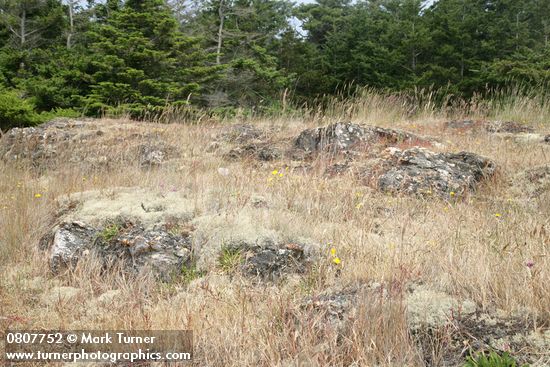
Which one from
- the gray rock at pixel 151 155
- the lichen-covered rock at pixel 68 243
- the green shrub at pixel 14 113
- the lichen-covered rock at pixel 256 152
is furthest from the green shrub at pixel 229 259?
the green shrub at pixel 14 113

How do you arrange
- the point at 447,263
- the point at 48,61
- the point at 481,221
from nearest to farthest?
1. the point at 447,263
2. the point at 481,221
3. the point at 48,61

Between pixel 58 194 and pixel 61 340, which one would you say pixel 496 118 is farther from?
pixel 61 340

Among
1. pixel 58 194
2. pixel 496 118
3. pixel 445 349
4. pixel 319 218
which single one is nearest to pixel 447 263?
pixel 445 349

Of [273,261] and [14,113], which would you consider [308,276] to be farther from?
[14,113]

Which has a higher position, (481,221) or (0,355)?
(481,221)

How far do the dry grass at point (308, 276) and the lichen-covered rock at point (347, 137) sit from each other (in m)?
0.85

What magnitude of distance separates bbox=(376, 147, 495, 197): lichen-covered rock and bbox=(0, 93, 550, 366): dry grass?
0.22 meters

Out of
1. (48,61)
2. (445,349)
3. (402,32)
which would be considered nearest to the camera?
(445,349)

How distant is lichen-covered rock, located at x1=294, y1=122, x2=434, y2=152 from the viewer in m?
6.36

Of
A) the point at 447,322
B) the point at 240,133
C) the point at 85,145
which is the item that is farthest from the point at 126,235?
the point at 240,133

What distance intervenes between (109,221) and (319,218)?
1.77 metres

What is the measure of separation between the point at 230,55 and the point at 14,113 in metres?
14.0

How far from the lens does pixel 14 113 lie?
1080cm

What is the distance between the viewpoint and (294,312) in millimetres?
2377
